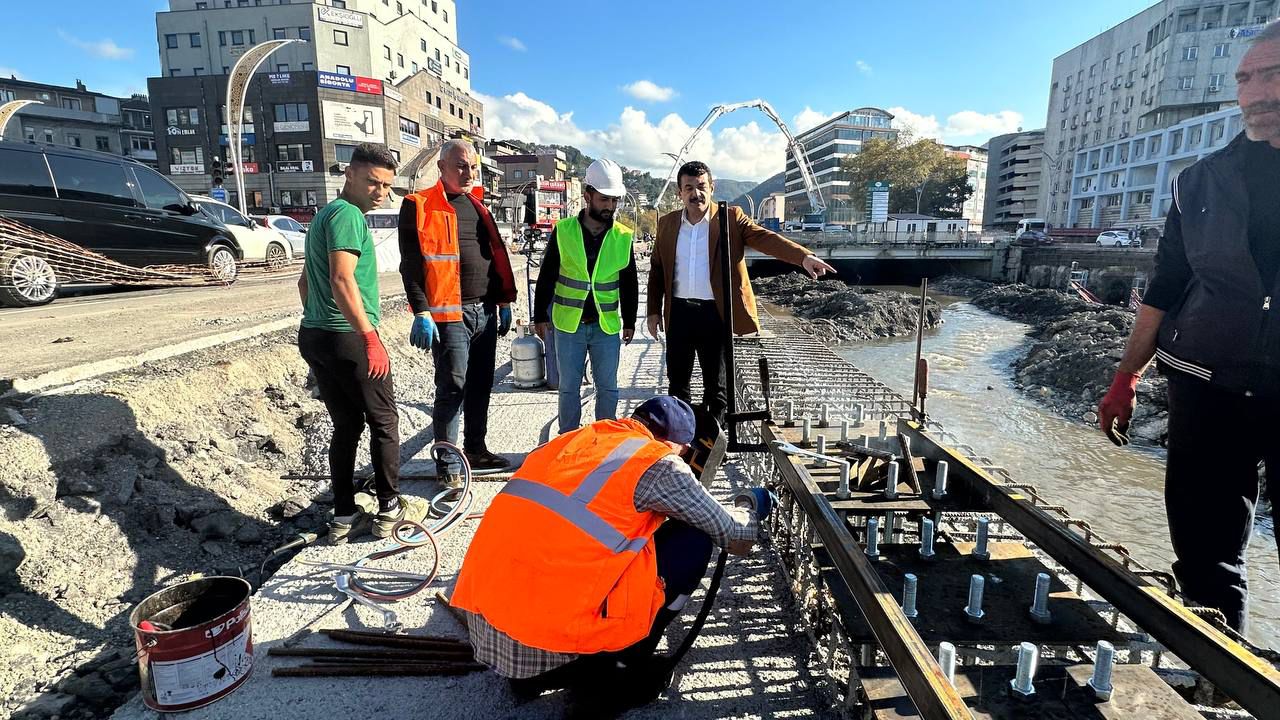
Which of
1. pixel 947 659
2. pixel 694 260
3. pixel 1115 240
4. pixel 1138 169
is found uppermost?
pixel 1138 169

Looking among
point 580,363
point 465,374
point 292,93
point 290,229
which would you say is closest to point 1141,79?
point 292,93

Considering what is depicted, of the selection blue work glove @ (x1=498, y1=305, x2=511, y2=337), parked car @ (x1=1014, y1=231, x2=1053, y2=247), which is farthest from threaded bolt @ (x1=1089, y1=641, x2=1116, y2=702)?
parked car @ (x1=1014, y1=231, x2=1053, y2=247)

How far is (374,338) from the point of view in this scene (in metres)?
3.00

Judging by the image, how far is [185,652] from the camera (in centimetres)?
198

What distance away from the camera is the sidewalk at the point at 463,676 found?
2053 mm

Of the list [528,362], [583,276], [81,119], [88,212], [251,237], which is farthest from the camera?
[81,119]

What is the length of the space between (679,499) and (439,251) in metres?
2.38

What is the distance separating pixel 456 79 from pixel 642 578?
6702 cm

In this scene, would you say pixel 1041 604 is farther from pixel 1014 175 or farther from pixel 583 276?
pixel 1014 175

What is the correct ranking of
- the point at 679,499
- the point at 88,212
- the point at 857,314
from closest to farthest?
the point at 679,499 < the point at 88,212 < the point at 857,314

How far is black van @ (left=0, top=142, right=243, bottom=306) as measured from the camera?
7605 mm

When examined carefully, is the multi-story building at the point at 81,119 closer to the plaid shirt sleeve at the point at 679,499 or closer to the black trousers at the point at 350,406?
the black trousers at the point at 350,406

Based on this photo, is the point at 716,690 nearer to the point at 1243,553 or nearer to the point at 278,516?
the point at 1243,553

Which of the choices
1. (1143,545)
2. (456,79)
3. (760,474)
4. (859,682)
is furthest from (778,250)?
(456,79)
